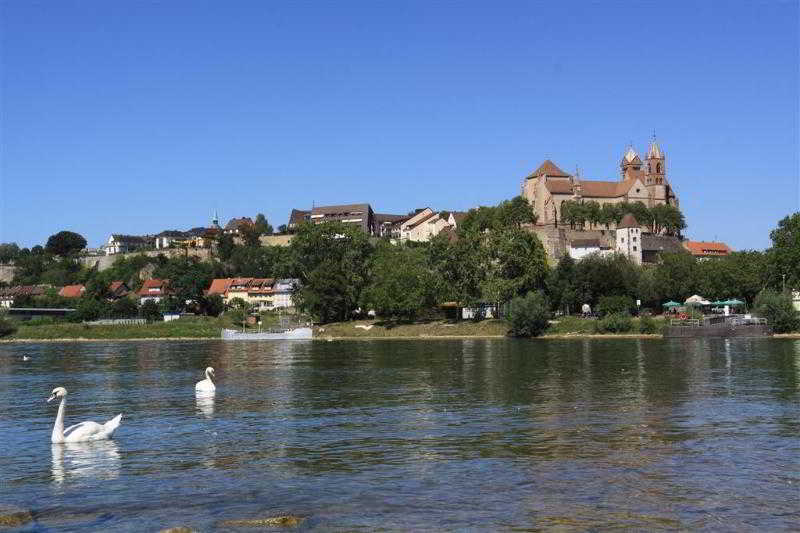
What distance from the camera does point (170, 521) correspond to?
17281mm

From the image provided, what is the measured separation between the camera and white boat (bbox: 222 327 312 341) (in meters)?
114

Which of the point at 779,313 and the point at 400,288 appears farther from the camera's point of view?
the point at 400,288

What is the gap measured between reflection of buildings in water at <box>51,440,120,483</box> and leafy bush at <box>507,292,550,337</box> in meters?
75.4

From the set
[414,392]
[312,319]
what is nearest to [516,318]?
[312,319]

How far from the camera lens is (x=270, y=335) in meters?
114

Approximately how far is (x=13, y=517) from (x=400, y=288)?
97186mm

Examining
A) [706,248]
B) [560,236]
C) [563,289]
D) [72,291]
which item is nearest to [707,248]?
[706,248]

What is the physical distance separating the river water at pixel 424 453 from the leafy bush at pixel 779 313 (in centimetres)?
4871

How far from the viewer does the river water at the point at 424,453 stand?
17.7m

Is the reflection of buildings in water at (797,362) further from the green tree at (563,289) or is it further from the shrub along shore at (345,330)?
the green tree at (563,289)

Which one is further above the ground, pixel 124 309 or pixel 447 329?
pixel 124 309

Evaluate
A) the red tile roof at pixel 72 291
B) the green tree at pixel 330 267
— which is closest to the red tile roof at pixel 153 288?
the red tile roof at pixel 72 291

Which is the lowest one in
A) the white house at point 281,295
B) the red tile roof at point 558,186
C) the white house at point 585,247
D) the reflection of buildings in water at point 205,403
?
the reflection of buildings in water at point 205,403

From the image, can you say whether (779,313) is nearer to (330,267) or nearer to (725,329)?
(725,329)
